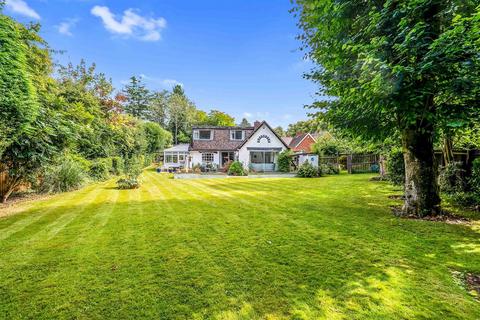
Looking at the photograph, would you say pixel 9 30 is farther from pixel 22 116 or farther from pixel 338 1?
pixel 338 1

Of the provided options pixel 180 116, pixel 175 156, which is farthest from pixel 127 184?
pixel 180 116

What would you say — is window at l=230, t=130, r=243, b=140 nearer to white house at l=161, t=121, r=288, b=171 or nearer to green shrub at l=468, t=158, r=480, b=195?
white house at l=161, t=121, r=288, b=171

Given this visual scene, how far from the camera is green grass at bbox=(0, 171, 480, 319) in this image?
2.49 meters

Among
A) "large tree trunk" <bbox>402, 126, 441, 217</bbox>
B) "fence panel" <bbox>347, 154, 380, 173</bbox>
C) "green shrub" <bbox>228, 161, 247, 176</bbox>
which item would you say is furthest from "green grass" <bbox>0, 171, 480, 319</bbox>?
"green shrub" <bbox>228, 161, 247, 176</bbox>

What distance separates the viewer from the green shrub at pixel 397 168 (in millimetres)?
9430

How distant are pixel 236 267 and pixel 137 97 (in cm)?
5768

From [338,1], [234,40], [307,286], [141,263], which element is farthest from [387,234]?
[234,40]

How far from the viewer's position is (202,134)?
29609 mm

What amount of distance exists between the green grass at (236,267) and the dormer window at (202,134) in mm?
23576

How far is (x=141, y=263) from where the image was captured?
140 inches

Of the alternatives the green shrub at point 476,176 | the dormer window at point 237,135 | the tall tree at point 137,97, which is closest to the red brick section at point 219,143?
the dormer window at point 237,135

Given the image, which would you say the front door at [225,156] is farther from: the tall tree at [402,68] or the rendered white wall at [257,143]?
the tall tree at [402,68]

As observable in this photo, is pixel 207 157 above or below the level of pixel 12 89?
below

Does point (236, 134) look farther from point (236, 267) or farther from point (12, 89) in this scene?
point (236, 267)
